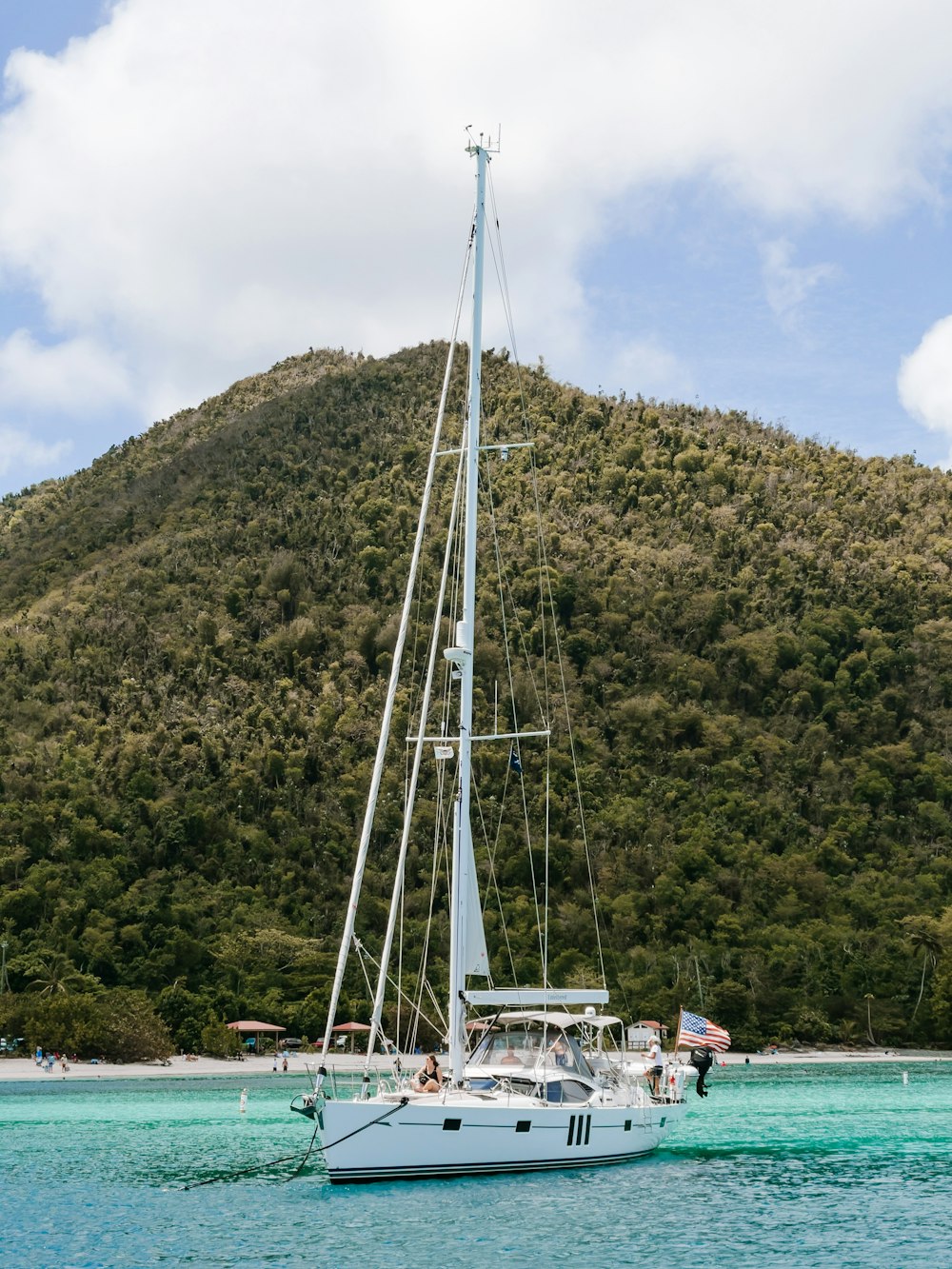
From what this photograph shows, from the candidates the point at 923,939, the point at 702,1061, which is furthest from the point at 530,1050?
the point at 923,939

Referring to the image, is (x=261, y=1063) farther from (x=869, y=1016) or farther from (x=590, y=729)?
(x=590, y=729)


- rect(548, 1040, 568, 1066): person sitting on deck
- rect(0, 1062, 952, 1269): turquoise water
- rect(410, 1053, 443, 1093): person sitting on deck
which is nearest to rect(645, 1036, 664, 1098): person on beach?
rect(0, 1062, 952, 1269): turquoise water

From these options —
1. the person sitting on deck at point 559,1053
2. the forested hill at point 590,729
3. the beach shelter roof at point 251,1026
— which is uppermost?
the forested hill at point 590,729

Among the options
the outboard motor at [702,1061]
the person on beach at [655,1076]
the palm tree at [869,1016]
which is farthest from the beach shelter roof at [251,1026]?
the person on beach at [655,1076]

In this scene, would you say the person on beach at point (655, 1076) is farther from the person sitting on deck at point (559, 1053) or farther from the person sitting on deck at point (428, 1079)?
the person sitting on deck at point (428, 1079)

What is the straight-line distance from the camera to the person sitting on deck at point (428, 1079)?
2659 centimetres

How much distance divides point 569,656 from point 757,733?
2294cm

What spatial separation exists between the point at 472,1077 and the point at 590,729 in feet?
371

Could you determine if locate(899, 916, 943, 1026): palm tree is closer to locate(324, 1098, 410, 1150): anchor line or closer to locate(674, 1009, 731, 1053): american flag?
locate(674, 1009, 731, 1053): american flag

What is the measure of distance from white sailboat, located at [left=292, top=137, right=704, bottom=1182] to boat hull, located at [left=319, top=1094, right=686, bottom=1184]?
0.08 feet

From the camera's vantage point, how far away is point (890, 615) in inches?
5974

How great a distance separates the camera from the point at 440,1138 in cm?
2548

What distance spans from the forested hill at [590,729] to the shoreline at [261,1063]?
11.4 ft

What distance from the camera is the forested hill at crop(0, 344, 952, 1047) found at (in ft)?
331
